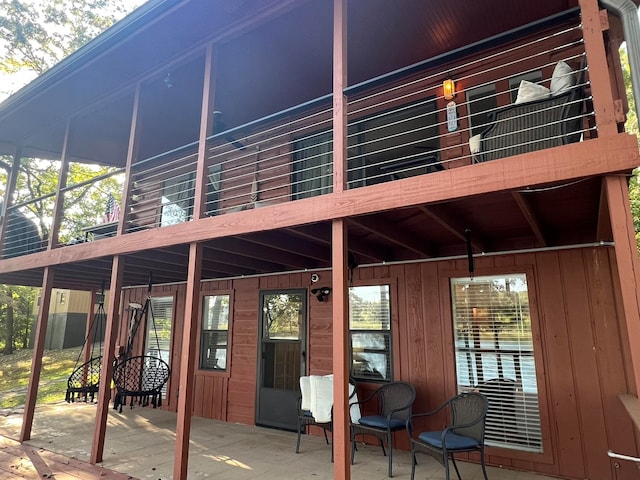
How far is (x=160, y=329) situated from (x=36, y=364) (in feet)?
8.20

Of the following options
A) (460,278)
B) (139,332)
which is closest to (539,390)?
(460,278)

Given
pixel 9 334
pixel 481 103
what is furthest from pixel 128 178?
pixel 9 334

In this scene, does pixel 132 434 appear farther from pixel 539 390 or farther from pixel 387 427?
pixel 539 390

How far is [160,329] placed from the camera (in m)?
7.52

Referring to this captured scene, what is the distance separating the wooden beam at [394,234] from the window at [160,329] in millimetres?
4983

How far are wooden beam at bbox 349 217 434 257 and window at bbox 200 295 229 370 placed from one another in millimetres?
3508

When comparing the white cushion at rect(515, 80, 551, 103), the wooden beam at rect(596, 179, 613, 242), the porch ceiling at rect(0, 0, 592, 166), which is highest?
the porch ceiling at rect(0, 0, 592, 166)

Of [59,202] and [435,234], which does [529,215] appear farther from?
[59,202]

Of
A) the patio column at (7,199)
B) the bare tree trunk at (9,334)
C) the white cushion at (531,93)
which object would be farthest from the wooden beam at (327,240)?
the bare tree trunk at (9,334)

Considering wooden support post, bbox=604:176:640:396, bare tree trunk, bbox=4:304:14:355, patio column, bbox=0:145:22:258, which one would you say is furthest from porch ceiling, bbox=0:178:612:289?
bare tree trunk, bbox=4:304:14:355

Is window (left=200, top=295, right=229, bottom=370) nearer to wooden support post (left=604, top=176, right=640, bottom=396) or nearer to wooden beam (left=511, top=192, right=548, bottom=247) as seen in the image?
wooden beam (left=511, top=192, right=548, bottom=247)

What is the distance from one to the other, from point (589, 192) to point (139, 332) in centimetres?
760

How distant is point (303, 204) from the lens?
3.13 m

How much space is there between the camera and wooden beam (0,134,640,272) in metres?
2.12
